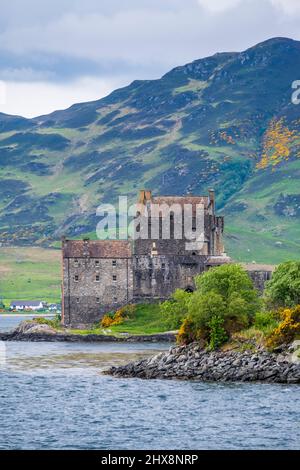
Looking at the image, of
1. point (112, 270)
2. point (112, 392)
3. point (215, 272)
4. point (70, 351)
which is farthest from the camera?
point (112, 270)

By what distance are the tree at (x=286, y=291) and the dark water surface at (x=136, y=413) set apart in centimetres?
1680

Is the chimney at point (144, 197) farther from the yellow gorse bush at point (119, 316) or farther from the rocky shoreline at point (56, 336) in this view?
the rocky shoreline at point (56, 336)

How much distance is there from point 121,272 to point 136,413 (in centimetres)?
8183

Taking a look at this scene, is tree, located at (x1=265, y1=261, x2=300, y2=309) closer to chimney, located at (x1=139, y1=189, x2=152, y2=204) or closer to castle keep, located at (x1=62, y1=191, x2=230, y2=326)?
castle keep, located at (x1=62, y1=191, x2=230, y2=326)

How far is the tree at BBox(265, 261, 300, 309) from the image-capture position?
116688mm

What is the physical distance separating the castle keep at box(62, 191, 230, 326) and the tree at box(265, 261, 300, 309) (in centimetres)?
4955

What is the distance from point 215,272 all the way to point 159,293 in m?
49.6

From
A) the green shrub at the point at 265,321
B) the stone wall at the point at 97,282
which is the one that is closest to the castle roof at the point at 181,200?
the stone wall at the point at 97,282

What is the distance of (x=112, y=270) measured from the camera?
170m

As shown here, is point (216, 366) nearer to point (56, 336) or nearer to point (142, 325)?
point (56, 336)

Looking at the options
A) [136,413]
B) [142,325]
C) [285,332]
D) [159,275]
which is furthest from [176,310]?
[136,413]

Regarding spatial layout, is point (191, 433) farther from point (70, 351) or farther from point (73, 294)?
point (73, 294)

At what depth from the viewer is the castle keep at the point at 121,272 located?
17012 centimetres
